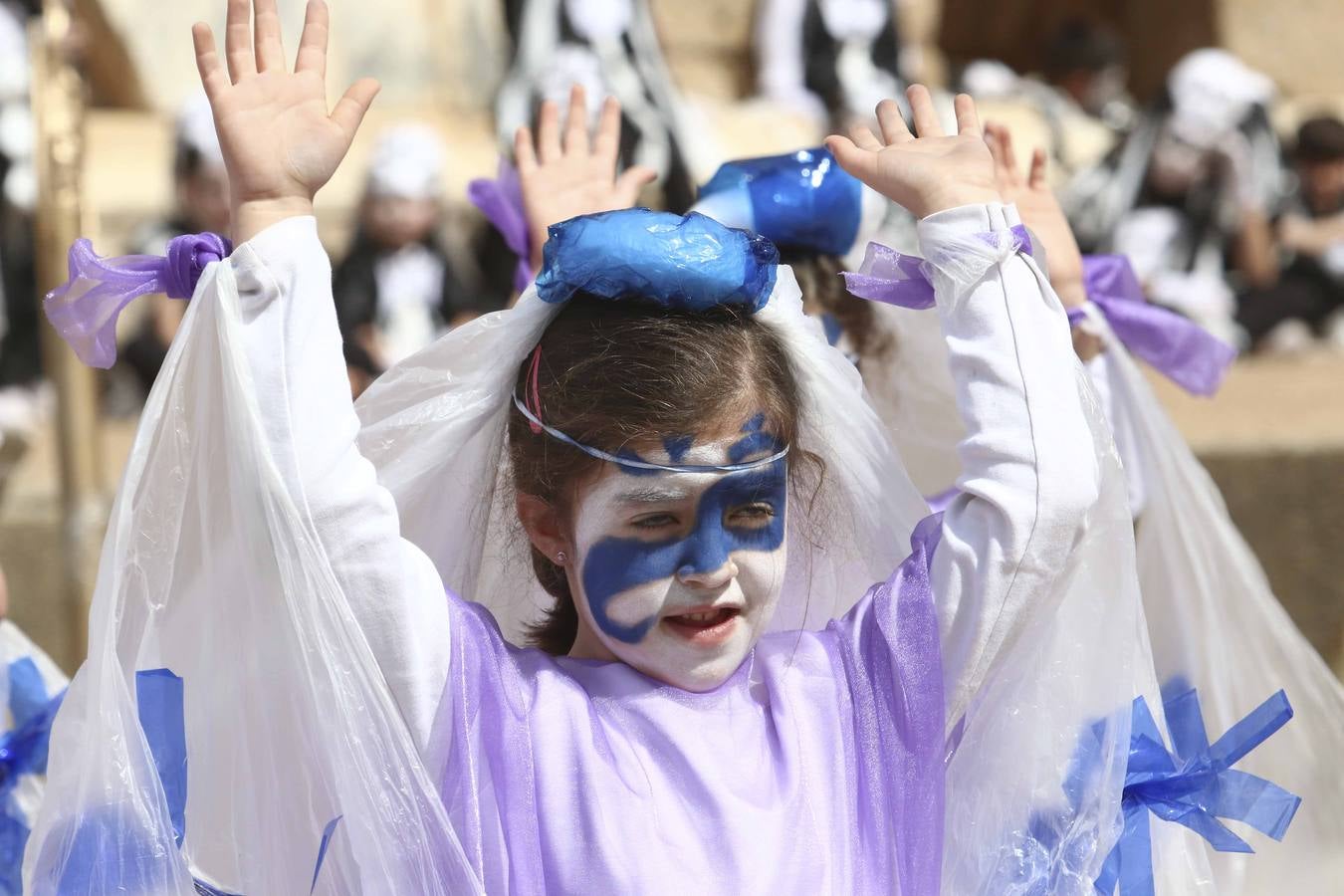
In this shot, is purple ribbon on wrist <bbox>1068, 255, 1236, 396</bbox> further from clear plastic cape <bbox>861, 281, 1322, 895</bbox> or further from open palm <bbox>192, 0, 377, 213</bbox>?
open palm <bbox>192, 0, 377, 213</bbox>

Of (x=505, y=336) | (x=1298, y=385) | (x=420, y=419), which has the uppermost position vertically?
(x=505, y=336)

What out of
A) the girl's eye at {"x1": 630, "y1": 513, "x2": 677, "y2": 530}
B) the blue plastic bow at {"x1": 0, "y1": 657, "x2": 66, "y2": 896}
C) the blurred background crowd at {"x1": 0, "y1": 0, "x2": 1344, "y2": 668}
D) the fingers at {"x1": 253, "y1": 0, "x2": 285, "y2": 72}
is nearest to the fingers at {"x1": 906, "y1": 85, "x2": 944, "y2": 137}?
the girl's eye at {"x1": 630, "y1": 513, "x2": 677, "y2": 530}

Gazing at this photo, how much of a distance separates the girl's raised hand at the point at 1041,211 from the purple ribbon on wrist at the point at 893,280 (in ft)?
1.31

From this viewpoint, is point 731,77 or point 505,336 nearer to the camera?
point 505,336

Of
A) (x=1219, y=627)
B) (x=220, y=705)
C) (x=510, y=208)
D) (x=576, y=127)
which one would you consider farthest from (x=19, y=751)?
(x=1219, y=627)

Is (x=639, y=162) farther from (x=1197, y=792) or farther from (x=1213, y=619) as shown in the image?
(x=1197, y=792)

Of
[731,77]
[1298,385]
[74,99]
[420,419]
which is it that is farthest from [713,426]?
[731,77]

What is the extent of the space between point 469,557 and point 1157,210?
367cm

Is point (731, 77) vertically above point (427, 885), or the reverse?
point (427, 885)

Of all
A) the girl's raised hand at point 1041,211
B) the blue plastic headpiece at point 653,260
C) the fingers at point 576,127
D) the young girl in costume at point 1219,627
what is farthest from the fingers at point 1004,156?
the blue plastic headpiece at point 653,260

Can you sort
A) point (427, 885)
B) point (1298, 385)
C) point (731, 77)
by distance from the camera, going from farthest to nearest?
1. point (731, 77)
2. point (1298, 385)
3. point (427, 885)

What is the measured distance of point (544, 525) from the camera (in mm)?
1678

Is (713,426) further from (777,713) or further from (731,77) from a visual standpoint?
(731,77)

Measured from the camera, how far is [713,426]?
1595 millimetres
